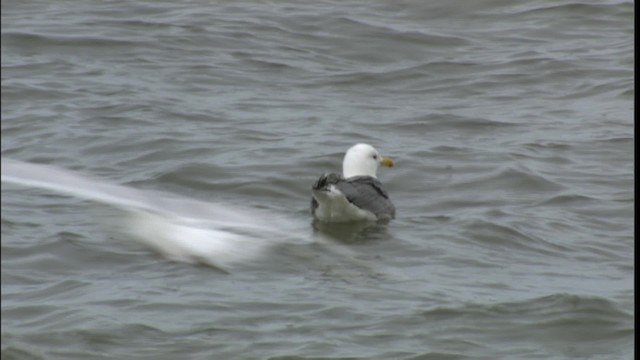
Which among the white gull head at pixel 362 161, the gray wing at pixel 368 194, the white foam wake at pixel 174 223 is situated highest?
the white foam wake at pixel 174 223

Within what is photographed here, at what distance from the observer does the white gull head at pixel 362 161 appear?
39.8ft

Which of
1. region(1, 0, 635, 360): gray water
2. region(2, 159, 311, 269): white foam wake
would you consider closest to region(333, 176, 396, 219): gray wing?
region(1, 0, 635, 360): gray water

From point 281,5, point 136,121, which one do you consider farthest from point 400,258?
point 281,5

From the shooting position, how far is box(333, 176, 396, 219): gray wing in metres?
11.5

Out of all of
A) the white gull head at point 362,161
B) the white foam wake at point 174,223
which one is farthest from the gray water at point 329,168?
the white gull head at point 362,161

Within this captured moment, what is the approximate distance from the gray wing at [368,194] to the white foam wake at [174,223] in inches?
34.2

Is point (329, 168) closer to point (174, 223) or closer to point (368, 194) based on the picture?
point (368, 194)

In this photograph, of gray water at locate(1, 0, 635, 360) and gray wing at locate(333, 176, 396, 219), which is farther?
gray wing at locate(333, 176, 396, 219)

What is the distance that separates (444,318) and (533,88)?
281 inches

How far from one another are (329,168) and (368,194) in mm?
1191

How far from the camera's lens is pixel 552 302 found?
9.08 metres

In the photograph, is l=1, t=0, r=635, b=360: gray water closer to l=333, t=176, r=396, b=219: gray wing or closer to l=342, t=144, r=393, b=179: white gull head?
l=333, t=176, r=396, b=219: gray wing

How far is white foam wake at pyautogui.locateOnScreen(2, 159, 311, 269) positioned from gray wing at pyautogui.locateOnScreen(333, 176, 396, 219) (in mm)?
870

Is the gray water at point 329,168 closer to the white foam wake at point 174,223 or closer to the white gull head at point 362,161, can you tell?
the white foam wake at point 174,223
